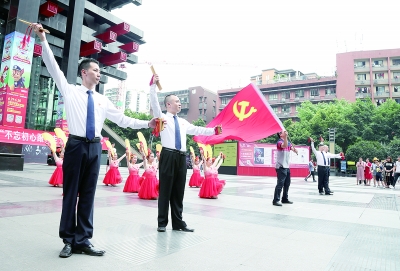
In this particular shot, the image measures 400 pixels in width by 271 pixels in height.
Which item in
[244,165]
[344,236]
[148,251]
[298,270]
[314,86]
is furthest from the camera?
[314,86]

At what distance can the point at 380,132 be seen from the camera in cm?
3161

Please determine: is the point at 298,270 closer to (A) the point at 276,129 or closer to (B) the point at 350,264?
(B) the point at 350,264

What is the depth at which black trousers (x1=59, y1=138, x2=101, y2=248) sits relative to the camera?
273cm

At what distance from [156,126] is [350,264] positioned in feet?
7.74

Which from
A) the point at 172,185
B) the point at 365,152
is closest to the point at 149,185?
the point at 172,185

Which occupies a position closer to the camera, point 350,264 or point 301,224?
point 350,264

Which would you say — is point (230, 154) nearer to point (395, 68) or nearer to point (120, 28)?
point (120, 28)

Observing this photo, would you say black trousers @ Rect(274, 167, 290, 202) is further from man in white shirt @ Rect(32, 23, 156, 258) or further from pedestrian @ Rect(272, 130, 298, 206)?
man in white shirt @ Rect(32, 23, 156, 258)

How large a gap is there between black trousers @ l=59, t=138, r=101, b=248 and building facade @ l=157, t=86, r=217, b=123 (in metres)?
58.1

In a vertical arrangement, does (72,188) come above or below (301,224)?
above

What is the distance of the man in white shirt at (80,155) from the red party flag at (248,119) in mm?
4038

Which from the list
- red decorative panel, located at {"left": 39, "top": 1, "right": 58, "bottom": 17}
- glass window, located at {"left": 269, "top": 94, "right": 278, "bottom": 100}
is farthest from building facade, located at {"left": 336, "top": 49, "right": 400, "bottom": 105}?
red decorative panel, located at {"left": 39, "top": 1, "right": 58, "bottom": 17}

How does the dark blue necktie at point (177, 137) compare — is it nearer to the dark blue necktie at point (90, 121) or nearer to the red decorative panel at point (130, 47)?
the dark blue necktie at point (90, 121)

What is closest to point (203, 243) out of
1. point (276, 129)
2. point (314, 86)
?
point (276, 129)
